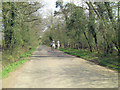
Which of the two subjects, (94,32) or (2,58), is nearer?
(2,58)

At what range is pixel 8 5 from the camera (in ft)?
47.9

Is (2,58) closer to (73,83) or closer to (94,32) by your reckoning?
(73,83)

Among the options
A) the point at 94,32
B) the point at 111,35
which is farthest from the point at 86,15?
the point at 111,35

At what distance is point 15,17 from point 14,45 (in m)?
2.55

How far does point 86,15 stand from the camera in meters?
23.3

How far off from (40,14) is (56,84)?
22732mm

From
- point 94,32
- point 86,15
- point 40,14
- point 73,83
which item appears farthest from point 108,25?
point 40,14

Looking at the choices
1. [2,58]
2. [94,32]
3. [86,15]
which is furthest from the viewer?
[86,15]

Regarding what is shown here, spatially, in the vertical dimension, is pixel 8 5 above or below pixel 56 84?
above

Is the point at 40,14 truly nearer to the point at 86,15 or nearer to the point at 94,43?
the point at 86,15

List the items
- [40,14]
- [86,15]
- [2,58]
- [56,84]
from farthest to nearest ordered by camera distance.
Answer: [40,14]
[86,15]
[2,58]
[56,84]

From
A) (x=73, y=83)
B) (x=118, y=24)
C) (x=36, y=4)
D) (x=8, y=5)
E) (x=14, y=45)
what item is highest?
(x=36, y=4)

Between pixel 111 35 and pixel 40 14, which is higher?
pixel 40 14

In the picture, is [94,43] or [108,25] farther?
[94,43]
